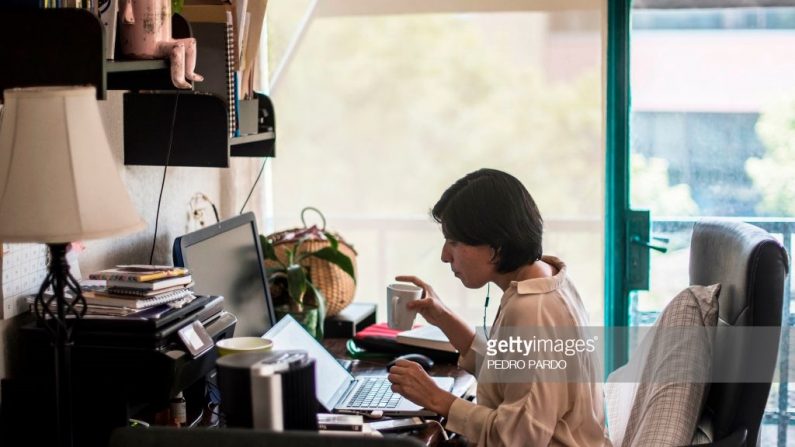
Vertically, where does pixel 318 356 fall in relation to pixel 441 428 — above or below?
above

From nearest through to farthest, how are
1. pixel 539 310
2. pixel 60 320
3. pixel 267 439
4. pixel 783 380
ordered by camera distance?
pixel 267 439 < pixel 60 320 < pixel 539 310 < pixel 783 380

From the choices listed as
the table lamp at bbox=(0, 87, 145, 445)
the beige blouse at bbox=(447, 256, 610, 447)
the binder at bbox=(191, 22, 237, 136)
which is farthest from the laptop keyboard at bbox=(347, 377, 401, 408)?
the table lamp at bbox=(0, 87, 145, 445)

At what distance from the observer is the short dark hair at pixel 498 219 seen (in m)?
1.98

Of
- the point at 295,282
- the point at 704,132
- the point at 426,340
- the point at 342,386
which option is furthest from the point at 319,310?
the point at 704,132

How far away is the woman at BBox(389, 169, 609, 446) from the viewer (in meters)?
1.83

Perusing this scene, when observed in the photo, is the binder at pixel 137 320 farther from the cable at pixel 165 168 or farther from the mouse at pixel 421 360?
the mouse at pixel 421 360

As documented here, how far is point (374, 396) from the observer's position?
2.15 meters

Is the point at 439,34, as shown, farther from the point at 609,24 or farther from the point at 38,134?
the point at 38,134

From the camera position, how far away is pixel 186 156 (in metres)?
2.18

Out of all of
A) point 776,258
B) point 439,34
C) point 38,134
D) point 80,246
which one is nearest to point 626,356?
point 776,258

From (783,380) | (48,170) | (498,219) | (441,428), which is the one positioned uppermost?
(48,170)

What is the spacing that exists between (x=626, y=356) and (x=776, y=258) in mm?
1662

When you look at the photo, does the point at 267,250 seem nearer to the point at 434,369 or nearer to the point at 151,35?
the point at 434,369

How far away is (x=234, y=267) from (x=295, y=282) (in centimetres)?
30
